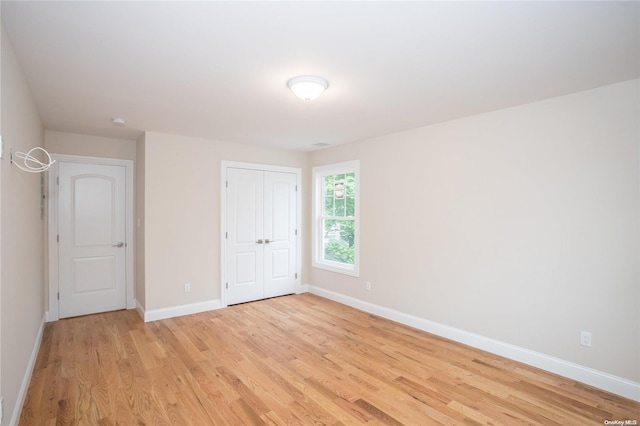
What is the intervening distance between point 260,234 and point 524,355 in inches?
147

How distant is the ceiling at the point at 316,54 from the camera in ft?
5.57

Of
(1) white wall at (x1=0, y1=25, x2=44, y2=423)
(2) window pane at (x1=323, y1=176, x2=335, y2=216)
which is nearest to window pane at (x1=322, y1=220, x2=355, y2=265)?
(2) window pane at (x1=323, y1=176, x2=335, y2=216)

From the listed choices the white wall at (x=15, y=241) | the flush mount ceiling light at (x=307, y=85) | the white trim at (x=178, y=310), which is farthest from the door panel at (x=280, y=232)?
the white wall at (x=15, y=241)

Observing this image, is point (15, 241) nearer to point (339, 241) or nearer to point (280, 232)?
point (280, 232)

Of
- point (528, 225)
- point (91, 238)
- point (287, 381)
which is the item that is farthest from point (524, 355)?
point (91, 238)

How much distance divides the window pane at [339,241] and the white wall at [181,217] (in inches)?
69.8

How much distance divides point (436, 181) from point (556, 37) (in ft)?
6.59

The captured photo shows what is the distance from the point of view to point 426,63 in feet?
7.43

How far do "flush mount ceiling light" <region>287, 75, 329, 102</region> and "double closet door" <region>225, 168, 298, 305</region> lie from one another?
264cm

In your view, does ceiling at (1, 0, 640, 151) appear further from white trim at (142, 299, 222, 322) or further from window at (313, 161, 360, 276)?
white trim at (142, 299, 222, 322)

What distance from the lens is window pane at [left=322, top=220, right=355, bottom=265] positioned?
5.08m

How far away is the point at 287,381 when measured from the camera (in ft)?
9.01

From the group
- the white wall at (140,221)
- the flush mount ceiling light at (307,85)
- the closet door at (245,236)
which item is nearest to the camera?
the flush mount ceiling light at (307,85)

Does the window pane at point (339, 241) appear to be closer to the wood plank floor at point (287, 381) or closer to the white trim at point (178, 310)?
the wood plank floor at point (287, 381)
